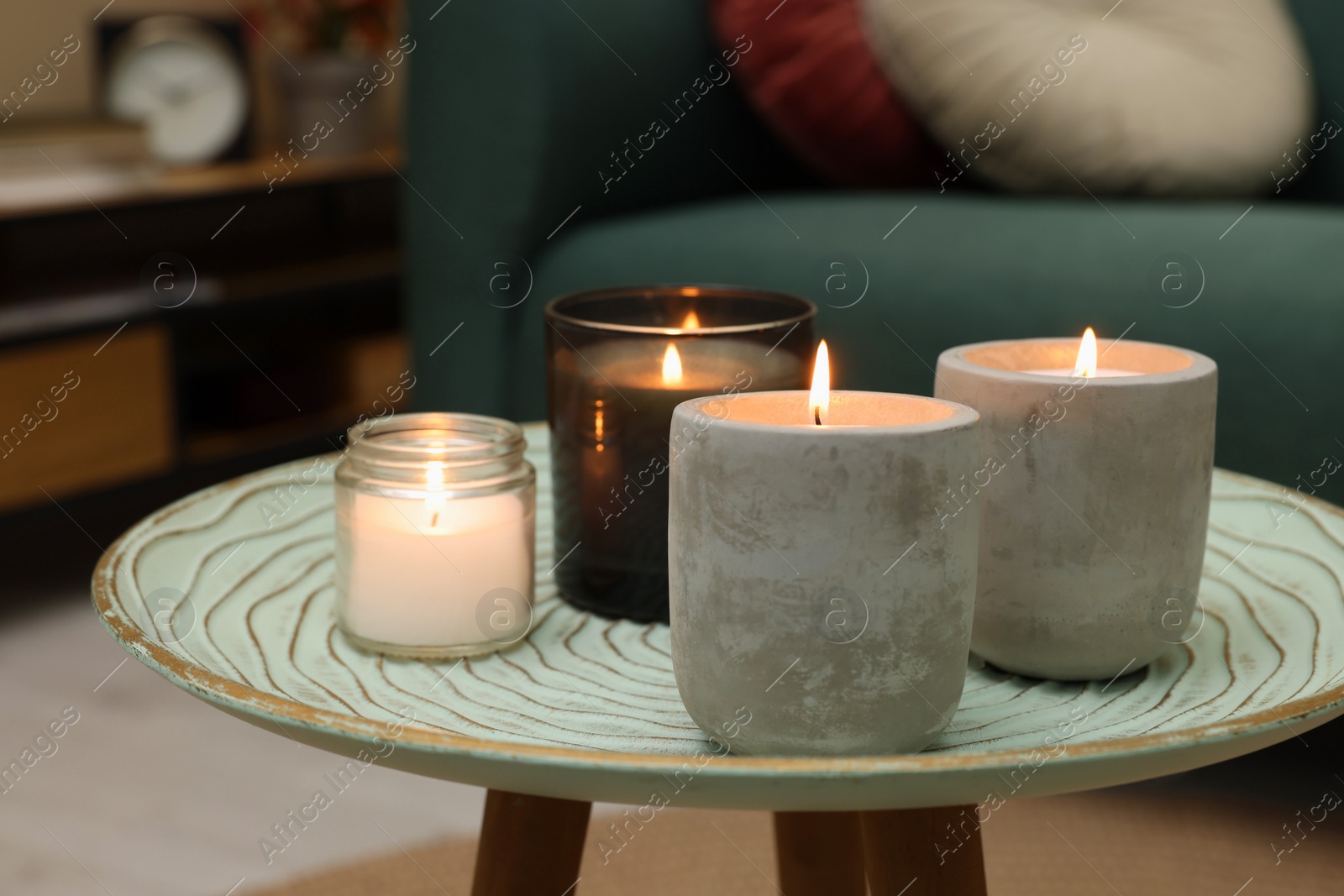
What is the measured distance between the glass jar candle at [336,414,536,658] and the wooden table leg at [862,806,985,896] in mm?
175

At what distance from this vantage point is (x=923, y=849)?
545 millimetres

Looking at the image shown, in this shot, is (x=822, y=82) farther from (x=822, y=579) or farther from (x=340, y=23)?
(x=340, y=23)

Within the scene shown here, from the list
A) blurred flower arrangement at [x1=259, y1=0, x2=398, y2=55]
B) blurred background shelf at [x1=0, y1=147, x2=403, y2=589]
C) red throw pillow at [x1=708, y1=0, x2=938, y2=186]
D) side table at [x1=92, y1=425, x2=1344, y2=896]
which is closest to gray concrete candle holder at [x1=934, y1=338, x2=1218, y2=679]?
side table at [x1=92, y1=425, x2=1344, y2=896]

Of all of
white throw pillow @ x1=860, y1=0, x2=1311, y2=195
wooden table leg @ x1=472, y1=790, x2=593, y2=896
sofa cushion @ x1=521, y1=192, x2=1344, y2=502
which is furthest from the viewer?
white throw pillow @ x1=860, y1=0, x2=1311, y2=195

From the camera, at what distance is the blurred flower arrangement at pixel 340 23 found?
2404mm

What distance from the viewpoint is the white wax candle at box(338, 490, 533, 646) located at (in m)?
0.54

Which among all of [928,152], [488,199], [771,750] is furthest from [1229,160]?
[771,750]

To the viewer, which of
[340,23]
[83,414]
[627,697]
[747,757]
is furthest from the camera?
[340,23]

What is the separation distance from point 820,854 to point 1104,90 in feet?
2.95

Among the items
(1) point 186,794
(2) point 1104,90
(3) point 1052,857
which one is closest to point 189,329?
(1) point 186,794

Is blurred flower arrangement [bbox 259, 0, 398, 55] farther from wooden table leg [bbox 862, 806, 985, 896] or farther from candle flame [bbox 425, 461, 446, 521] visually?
wooden table leg [bbox 862, 806, 985, 896]

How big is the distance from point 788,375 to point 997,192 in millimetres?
974

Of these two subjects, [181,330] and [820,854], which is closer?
[820,854]

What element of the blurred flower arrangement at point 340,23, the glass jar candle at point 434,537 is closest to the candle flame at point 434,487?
the glass jar candle at point 434,537
